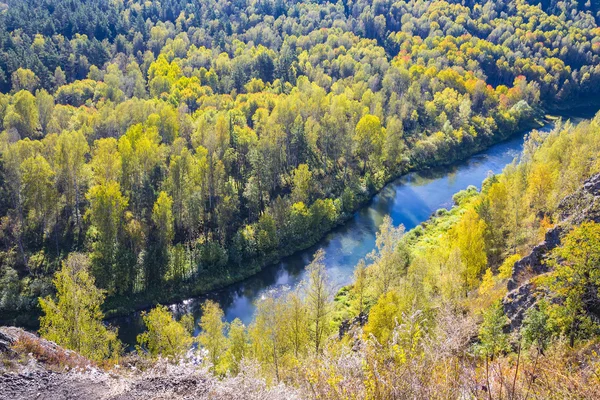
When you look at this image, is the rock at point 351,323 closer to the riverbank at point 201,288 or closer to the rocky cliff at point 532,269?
Result: the rocky cliff at point 532,269

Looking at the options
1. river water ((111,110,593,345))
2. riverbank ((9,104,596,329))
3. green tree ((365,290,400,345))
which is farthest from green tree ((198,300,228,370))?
riverbank ((9,104,596,329))

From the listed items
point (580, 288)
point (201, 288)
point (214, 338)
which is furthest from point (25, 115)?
point (580, 288)

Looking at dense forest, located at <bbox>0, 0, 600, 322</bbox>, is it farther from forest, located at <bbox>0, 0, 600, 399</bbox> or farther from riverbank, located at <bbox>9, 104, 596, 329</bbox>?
forest, located at <bbox>0, 0, 600, 399</bbox>

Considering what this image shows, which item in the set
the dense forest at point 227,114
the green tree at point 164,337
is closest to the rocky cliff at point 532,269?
the green tree at point 164,337

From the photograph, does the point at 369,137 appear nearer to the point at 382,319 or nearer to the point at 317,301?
the point at 317,301

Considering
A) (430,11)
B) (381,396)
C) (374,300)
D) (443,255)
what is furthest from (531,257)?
(430,11)
